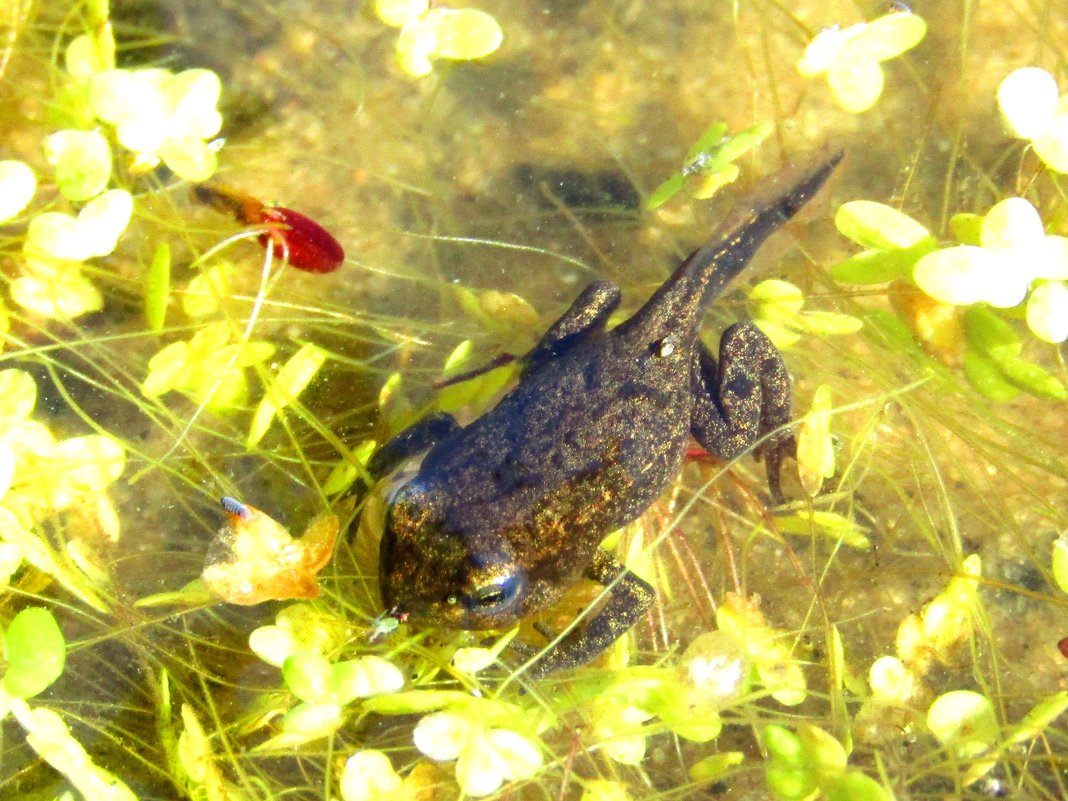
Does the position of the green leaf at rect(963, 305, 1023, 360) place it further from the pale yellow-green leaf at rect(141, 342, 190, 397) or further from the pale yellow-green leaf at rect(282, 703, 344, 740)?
the pale yellow-green leaf at rect(141, 342, 190, 397)

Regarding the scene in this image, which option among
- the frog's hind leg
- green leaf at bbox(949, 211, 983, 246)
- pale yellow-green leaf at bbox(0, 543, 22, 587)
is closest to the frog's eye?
the frog's hind leg

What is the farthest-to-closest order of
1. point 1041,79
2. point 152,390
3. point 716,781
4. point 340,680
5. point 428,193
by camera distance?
point 428,193 < point 716,781 < point 152,390 < point 1041,79 < point 340,680

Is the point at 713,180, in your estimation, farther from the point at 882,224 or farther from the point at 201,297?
the point at 201,297

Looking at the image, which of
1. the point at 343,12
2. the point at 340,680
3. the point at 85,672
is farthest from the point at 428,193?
the point at 85,672

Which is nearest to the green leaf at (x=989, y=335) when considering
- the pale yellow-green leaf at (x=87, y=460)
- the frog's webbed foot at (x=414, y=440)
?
the frog's webbed foot at (x=414, y=440)

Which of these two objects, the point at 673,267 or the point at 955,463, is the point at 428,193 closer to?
the point at 673,267

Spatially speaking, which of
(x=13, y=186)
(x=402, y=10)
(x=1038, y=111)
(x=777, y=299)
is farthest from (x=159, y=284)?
(x=1038, y=111)

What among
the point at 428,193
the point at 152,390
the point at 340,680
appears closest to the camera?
the point at 340,680

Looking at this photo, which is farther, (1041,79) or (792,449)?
(792,449)
